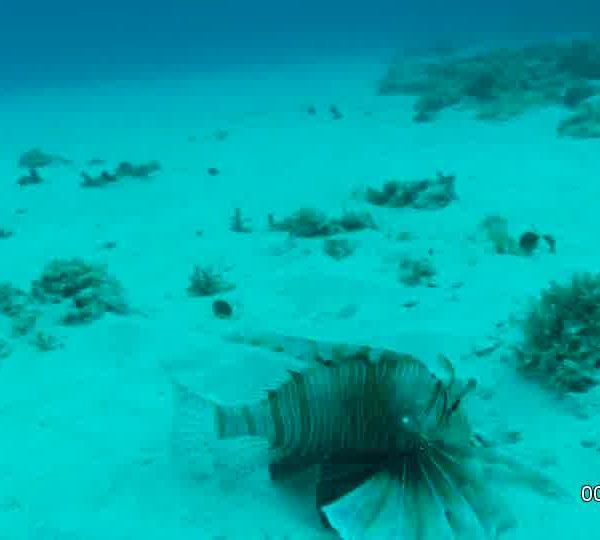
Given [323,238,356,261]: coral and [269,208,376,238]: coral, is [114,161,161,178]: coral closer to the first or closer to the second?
[269,208,376,238]: coral

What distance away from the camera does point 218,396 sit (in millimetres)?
3492

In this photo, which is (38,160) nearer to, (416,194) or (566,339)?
(416,194)

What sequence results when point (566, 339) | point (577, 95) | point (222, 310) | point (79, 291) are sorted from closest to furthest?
1. point (566, 339)
2. point (222, 310)
3. point (79, 291)
4. point (577, 95)

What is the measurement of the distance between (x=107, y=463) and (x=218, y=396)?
2.25 ft

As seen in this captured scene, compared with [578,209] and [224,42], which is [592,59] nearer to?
[578,209]

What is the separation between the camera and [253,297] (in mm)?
5242

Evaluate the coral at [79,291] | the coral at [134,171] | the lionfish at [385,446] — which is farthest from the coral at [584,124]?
the lionfish at [385,446]

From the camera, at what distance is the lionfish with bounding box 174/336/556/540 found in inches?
87.9

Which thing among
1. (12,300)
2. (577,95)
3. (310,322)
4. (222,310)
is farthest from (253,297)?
(577,95)

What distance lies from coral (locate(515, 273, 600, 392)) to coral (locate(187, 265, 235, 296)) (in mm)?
2733

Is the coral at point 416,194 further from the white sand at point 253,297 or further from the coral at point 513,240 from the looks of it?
the coral at point 513,240

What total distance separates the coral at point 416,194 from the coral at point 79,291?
357 cm

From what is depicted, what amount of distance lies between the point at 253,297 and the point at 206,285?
48 cm

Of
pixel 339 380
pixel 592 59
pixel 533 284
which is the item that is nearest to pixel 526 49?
pixel 592 59
